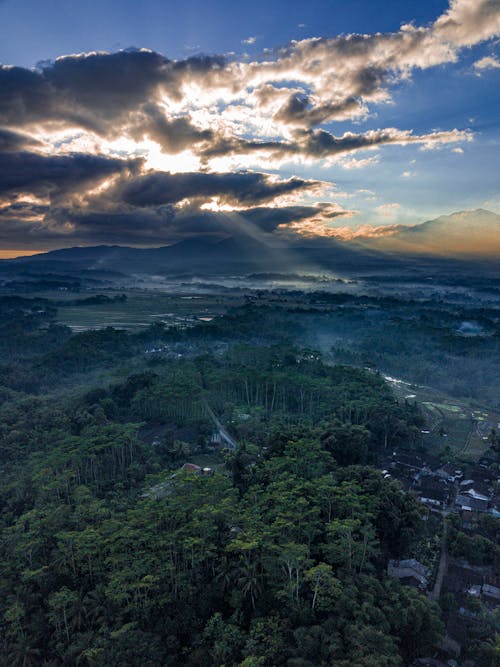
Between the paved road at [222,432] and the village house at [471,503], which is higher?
the paved road at [222,432]

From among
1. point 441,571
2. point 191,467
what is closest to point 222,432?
point 191,467

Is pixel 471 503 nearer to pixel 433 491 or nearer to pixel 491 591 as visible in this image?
pixel 433 491

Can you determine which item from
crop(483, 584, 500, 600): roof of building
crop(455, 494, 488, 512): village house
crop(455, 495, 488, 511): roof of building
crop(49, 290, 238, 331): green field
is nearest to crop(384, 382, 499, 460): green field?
crop(455, 494, 488, 512): village house

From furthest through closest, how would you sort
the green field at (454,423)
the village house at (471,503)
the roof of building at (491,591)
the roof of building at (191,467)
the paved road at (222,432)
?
the green field at (454,423)
the paved road at (222,432)
the roof of building at (191,467)
the village house at (471,503)
the roof of building at (491,591)

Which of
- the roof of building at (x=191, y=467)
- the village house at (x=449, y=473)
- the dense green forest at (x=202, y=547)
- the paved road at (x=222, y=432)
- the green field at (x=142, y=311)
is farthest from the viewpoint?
the green field at (x=142, y=311)

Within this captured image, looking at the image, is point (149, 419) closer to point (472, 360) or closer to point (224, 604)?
point (224, 604)

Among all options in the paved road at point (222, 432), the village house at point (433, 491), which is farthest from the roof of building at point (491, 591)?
the paved road at point (222, 432)

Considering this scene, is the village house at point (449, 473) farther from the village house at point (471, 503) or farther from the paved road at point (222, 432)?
the paved road at point (222, 432)

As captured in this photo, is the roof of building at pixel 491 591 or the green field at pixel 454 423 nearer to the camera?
the roof of building at pixel 491 591

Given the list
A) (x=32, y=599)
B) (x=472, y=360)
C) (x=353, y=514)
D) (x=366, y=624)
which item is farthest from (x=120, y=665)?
(x=472, y=360)

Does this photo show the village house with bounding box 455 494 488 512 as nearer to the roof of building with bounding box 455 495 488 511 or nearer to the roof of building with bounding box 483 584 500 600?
the roof of building with bounding box 455 495 488 511
